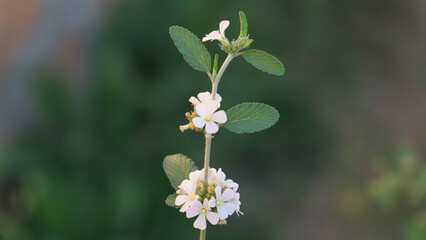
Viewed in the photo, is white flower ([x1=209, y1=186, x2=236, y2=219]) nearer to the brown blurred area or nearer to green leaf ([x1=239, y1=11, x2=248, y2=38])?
green leaf ([x1=239, y1=11, x2=248, y2=38])

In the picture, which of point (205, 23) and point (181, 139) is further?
point (205, 23)

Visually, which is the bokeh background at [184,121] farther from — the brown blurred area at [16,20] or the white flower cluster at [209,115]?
the white flower cluster at [209,115]

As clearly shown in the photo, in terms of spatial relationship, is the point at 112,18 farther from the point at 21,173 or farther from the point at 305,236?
the point at 305,236

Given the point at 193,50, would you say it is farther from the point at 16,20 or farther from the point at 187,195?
the point at 16,20

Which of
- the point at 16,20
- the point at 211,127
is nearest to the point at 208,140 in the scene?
the point at 211,127

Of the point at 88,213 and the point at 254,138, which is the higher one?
the point at 254,138

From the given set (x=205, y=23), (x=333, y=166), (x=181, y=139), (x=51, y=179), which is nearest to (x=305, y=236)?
(x=333, y=166)

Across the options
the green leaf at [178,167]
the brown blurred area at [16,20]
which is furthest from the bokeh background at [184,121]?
the green leaf at [178,167]
